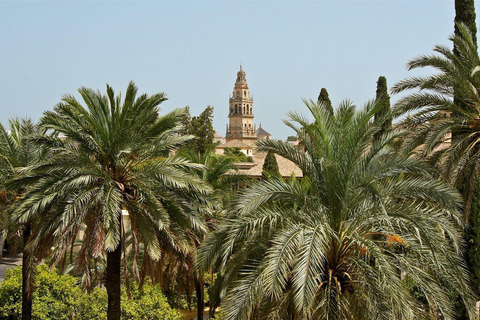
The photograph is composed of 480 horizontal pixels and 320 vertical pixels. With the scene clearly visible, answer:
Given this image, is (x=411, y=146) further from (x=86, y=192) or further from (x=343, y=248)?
(x=86, y=192)

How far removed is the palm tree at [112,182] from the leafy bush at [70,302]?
15.3ft

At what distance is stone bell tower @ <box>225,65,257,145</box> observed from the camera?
151375mm

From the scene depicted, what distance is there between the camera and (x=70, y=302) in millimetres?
18984

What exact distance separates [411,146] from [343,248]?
5.40 metres

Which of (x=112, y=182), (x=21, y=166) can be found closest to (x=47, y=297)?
(x=21, y=166)

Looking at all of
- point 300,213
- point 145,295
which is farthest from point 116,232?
point 145,295

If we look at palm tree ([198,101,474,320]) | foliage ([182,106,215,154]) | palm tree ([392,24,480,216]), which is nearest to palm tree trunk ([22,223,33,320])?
palm tree ([198,101,474,320])

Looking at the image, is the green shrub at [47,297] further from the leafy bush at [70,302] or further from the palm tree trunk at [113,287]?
the palm tree trunk at [113,287]

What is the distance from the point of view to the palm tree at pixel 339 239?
9.44 m

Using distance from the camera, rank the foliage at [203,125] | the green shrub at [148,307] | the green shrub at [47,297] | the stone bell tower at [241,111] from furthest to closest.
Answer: the stone bell tower at [241,111]
the foliage at [203,125]
the green shrub at [47,297]
the green shrub at [148,307]

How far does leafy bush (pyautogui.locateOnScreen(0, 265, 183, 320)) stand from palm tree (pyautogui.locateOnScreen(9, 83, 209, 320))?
468cm

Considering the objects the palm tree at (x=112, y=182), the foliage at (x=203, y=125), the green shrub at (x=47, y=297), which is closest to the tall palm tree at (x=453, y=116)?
the palm tree at (x=112, y=182)

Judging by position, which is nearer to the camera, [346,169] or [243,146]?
[346,169]

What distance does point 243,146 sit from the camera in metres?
126
